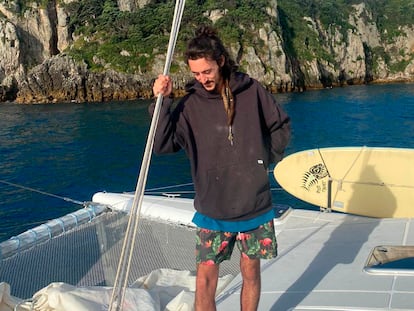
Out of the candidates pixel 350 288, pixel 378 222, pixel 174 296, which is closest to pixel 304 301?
pixel 350 288

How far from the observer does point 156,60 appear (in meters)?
66.2

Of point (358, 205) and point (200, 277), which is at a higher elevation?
point (200, 277)

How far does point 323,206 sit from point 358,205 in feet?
1.69

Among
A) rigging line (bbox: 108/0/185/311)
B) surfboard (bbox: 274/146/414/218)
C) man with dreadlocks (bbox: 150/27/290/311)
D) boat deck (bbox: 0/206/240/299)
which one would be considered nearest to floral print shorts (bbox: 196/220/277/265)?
man with dreadlocks (bbox: 150/27/290/311)

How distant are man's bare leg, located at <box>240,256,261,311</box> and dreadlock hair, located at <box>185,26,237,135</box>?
37.0 inches

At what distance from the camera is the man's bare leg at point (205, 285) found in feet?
10.2

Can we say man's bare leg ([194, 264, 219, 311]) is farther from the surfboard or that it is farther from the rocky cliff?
the rocky cliff

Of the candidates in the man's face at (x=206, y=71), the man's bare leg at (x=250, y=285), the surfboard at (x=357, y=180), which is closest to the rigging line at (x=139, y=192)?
the man's face at (x=206, y=71)

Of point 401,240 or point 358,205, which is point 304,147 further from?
point 401,240

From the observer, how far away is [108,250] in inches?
224

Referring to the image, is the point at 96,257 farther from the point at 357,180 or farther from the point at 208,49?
the point at 357,180

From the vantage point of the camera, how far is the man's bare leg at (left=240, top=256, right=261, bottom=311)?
10.3 ft

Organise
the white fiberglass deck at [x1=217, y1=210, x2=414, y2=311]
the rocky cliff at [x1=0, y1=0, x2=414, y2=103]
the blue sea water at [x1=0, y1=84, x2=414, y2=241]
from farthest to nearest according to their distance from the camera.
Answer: the rocky cliff at [x1=0, y1=0, x2=414, y2=103]
the blue sea water at [x1=0, y1=84, x2=414, y2=241]
the white fiberglass deck at [x1=217, y1=210, x2=414, y2=311]

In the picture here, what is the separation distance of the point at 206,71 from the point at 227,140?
1.50ft
